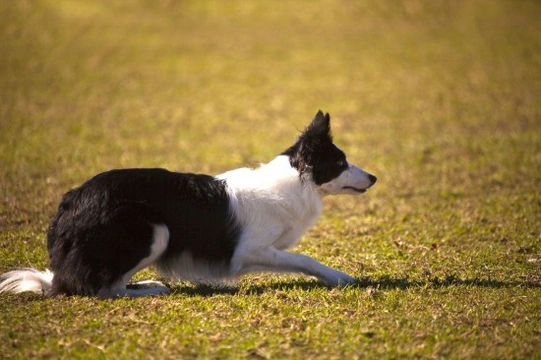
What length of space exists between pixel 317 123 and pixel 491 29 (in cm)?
2368

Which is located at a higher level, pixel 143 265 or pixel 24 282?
pixel 143 265

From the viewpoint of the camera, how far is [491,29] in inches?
1112

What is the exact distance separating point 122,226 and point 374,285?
226cm

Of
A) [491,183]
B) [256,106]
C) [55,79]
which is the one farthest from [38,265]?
[55,79]

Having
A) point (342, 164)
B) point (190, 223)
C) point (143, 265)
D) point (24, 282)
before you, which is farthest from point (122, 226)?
point (342, 164)

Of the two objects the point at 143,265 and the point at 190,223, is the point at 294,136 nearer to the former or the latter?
the point at 190,223

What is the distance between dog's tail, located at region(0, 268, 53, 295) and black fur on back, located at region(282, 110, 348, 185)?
7.92ft

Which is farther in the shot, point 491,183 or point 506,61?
point 506,61

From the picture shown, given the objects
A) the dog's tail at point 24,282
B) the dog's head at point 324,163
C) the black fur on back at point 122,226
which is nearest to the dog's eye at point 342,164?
the dog's head at point 324,163

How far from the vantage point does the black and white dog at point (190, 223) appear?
582 centimetres

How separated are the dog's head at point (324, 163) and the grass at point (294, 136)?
853mm

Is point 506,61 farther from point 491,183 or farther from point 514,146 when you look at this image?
point 491,183

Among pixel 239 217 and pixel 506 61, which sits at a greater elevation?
pixel 506 61

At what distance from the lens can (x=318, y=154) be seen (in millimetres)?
6680
